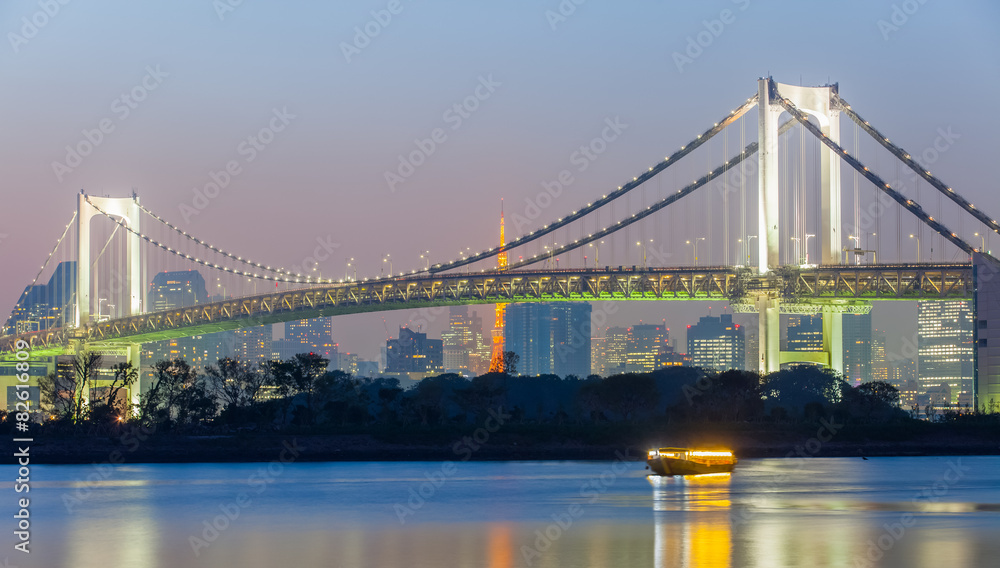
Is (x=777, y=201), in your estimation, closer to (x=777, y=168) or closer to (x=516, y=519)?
(x=777, y=168)

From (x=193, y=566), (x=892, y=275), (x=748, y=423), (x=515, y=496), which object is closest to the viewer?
(x=193, y=566)

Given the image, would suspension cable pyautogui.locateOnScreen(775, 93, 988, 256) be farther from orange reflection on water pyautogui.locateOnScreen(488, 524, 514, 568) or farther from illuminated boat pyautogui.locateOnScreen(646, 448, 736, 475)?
orange reflection on water pyautogui.locateOnScreen(488, 524, 514, 568)

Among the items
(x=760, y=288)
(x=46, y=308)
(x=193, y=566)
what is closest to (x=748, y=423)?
(x=760, y=288)

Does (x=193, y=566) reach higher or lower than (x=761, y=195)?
lower

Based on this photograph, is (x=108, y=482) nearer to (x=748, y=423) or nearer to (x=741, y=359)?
(x=748, y=423)

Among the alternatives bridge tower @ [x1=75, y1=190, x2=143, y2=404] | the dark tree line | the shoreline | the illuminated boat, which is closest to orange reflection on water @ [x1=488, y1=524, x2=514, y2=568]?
the illuminated boat

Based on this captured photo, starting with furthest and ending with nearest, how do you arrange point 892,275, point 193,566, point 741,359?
point 741,359
point 892,275
point 193,566

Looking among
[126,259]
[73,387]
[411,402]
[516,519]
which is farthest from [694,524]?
[126,259]
